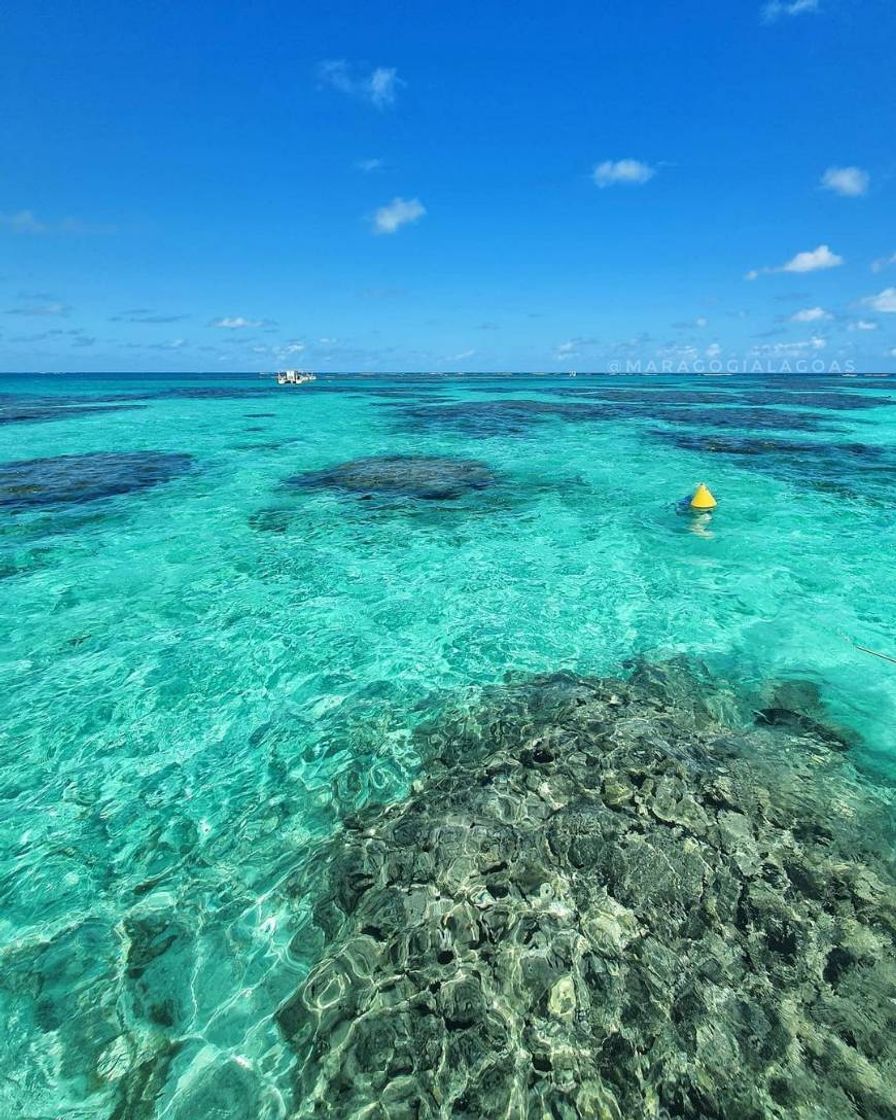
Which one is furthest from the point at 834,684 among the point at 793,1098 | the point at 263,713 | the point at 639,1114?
the point at 263,713

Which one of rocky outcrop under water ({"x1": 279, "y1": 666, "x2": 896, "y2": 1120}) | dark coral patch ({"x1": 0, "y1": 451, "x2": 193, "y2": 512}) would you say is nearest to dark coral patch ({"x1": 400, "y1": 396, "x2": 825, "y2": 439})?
dark coral patch ({"x1": 0, "y1": 451, "x2": 193, "y2": 512})

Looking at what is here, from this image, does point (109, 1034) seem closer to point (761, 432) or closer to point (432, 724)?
point (432, 724)

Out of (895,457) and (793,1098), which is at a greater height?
(793,1098)

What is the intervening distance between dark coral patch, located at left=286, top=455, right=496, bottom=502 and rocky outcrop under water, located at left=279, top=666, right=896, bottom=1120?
14.9 m

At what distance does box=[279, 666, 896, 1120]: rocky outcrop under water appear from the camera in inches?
151

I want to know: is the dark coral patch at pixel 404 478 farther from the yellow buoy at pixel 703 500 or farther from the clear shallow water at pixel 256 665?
the yellow buoy at pixel 703 500

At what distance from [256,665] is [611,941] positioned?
6.86m

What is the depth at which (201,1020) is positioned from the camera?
434cm

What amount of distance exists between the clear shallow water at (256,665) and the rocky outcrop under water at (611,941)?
0.63 meters

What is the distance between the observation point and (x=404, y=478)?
23.3 meters

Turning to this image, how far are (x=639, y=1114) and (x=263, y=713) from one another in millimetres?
6288

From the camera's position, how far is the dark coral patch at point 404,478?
21203mm

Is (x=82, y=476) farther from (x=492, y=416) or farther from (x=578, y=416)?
(x=578, y=416)

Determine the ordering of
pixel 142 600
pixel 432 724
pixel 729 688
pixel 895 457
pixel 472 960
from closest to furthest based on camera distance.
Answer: pixel 472 960, pixel 432 724, pixel 729 688, pixel 142 600, pixel 895 457
